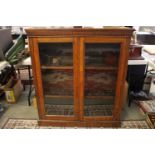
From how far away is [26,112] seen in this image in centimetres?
237

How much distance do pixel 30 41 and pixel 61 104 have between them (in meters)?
0.85

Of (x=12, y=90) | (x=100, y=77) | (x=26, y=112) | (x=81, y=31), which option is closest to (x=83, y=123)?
(x=100, y=77)

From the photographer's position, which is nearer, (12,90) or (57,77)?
(57,77)

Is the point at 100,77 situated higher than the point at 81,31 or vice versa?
the point at 81,31

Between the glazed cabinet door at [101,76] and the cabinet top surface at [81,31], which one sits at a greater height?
the cabinet top surface at [81,31]

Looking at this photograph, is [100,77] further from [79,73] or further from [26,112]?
[26,112]

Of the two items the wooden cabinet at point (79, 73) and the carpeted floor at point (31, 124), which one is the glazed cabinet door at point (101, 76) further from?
the carpeted floor at point (31, 124)

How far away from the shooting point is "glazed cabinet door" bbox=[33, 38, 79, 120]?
1663 mm

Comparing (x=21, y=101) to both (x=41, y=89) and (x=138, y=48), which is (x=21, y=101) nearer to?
(x=41, y=89)

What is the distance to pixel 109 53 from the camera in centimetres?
174

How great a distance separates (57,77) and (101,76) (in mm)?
517

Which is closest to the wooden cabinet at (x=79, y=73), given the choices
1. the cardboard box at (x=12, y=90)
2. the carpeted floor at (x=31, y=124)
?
the carpeted floor at (x=31, y=124)

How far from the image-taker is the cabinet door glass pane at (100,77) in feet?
5.65

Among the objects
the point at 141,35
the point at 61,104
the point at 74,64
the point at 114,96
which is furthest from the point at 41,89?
the point at 141,35
